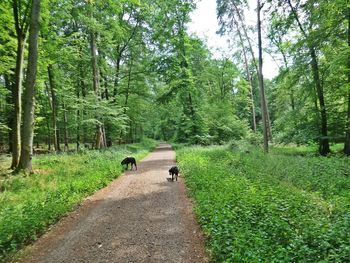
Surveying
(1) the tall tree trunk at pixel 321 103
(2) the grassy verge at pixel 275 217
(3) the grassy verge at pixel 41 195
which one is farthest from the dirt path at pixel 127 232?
(1) the tall tree trunk at pixel 321 103

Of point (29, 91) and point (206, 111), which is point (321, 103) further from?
point (29, 91)

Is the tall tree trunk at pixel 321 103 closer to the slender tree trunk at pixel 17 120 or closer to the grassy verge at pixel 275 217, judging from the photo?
the grassy verge at pixel 275 217

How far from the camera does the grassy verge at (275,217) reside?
4.48m

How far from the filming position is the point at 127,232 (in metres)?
6.68

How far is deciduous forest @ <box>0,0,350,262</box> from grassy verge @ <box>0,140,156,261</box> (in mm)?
51

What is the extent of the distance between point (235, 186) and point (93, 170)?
7.32 meters

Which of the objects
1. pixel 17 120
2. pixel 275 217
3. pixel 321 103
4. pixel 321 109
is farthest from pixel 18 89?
pixel 321 103

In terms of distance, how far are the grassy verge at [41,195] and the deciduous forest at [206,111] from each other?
0.17ft

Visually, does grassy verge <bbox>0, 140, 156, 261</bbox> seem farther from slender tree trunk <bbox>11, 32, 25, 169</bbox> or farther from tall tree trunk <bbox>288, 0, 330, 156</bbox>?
tall tree trunk <bbox>288, 0, 330, 156</bbox>

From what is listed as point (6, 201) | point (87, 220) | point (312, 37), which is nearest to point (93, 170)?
point (6, 201)

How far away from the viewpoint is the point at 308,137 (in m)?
19.1

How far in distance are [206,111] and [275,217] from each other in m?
26.3

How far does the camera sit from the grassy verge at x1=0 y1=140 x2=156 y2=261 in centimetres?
618

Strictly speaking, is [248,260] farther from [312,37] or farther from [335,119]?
[335,119]
